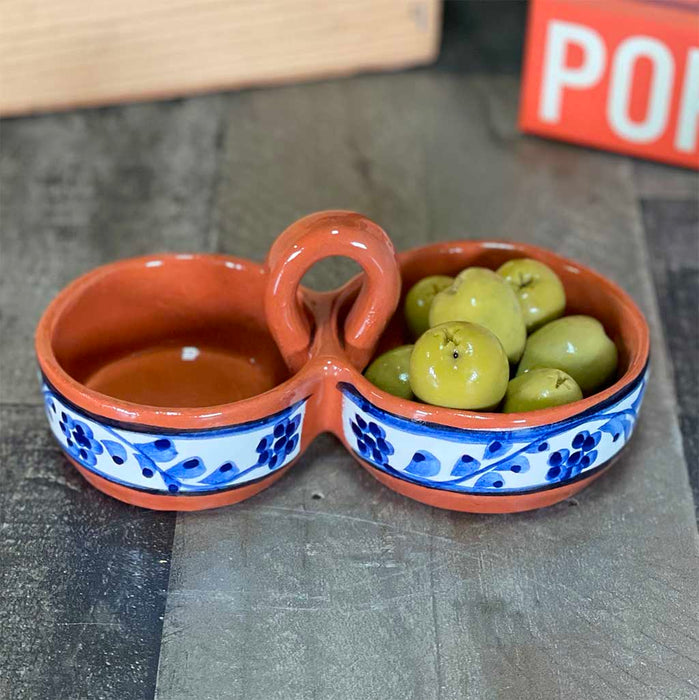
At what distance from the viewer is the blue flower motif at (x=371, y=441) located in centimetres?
65

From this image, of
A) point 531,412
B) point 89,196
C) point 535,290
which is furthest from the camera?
point 89,196

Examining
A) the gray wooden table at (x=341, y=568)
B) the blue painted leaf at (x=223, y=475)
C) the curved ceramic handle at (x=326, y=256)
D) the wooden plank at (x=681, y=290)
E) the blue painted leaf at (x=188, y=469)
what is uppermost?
the curved ceramic handle at (x=326, y=256)

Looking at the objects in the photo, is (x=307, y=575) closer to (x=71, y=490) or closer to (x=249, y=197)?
(x=71, y=490)

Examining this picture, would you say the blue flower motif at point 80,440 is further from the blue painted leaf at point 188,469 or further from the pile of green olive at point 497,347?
the pile of green olive at point 497,347

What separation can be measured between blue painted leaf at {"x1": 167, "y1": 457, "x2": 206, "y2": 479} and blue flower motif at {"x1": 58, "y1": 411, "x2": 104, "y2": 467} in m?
0.04

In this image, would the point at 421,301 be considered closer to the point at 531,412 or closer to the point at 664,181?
the point at 531,412

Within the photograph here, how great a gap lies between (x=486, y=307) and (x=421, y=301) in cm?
6

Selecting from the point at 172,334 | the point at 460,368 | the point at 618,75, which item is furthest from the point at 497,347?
the point at 618,75

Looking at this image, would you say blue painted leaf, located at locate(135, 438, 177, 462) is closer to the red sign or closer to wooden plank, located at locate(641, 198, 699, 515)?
wooden plank, located at locate(641, 198, 699, 515)

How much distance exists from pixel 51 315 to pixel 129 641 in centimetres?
21

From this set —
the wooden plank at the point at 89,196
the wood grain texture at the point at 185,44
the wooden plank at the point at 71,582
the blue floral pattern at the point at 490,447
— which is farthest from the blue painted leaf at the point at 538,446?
the wood grain texture at the point at 185,44

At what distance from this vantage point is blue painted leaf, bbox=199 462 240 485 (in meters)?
0.65

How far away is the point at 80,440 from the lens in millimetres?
651

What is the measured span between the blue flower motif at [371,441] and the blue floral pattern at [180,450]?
3cm
